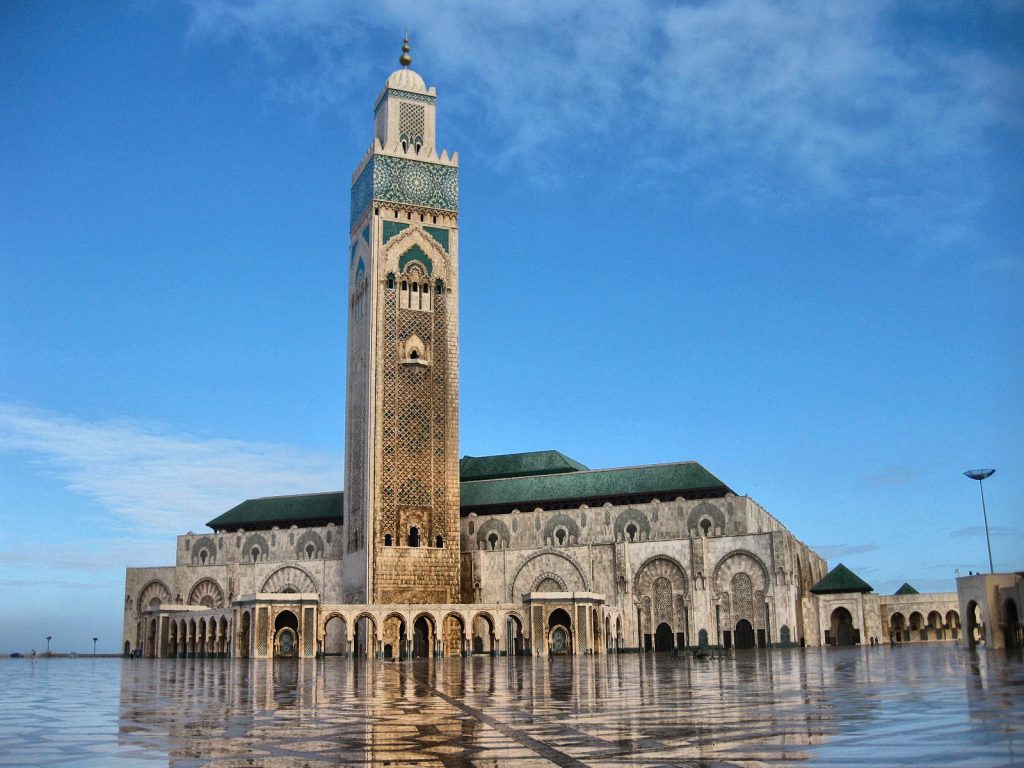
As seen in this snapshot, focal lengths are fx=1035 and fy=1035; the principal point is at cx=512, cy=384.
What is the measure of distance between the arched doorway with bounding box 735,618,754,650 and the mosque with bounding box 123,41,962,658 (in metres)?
0.07

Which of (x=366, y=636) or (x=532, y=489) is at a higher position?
(x=532, y=489)

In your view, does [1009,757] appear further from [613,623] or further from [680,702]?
[613,623]

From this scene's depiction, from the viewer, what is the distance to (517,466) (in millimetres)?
55938

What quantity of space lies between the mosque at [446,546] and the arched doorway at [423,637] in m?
0.11

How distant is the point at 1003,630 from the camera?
1061 inches

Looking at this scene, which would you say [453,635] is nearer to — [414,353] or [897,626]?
[414,353]

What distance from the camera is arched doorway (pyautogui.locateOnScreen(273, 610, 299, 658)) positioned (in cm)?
4319

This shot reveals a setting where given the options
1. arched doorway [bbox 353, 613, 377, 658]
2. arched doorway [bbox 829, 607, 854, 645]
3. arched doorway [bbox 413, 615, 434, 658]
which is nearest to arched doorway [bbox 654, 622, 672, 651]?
arched doorway [bbox 829, 607, 854, 645]

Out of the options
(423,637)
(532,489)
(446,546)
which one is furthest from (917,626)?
(423,637)

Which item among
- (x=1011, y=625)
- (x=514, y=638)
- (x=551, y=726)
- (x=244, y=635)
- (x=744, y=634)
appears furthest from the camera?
(x=514, y=638)

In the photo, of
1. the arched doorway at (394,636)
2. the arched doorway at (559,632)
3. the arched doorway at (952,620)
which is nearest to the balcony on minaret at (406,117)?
the arched doorway at (394,636)

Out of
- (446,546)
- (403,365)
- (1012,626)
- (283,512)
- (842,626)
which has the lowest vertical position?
(842,626)

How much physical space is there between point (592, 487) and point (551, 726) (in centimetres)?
4367

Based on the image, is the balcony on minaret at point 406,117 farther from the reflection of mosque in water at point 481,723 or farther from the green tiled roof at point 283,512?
the reflection of mosque in water at point 481,723
